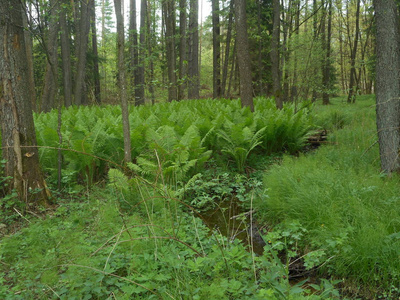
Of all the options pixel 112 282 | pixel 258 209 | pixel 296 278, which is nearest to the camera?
pixel 112 282

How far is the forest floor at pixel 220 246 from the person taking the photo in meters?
1.96

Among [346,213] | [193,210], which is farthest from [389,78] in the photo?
[193,210]

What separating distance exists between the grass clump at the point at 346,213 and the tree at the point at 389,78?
0.37 m

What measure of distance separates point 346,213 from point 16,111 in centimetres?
373

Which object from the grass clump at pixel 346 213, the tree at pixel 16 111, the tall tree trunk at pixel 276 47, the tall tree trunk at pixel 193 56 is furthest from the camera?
the tall tree trunk at pixel 193 56

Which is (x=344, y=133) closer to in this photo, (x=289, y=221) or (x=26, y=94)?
(x=289, y=221)

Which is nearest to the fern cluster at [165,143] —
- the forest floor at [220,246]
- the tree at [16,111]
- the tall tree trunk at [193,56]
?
the forest floor at [220,246]

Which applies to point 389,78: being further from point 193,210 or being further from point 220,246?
point 220,246

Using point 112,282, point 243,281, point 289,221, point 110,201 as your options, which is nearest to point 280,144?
point 289,221

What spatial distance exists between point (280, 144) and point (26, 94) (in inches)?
184

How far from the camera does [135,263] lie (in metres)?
2.11

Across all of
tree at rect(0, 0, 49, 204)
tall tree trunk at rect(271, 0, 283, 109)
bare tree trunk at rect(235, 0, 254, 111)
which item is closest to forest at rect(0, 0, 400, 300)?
tree at rect(0, 0, 49, 204)

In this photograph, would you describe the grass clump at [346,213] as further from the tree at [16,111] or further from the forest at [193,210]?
the tree at [16,111]

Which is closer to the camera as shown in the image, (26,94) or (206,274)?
(206,274)
